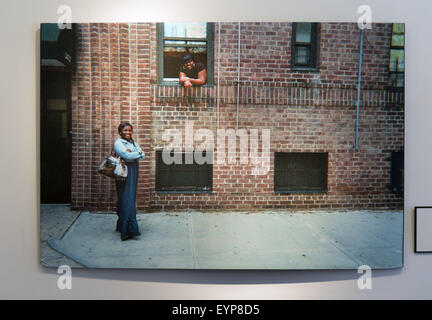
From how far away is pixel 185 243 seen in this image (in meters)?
2.39

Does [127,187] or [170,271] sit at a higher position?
[127,187]

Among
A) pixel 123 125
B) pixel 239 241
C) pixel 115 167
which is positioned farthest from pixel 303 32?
pixel 115 167

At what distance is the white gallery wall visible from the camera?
7.78 ft

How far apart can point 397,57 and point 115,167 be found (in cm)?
260

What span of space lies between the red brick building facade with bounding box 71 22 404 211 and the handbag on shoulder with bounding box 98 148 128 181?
61 millimetres

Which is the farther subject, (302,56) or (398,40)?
(302,56)

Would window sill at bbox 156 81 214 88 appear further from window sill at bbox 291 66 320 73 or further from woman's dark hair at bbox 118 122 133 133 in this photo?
window sill at bbox 291 66 320 73

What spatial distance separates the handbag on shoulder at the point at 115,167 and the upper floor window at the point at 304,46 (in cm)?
175

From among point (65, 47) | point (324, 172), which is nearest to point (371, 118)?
point (324, 172)

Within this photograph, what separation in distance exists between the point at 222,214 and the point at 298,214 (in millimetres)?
676

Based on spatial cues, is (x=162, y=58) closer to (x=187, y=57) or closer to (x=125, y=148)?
(x=187, y=57)

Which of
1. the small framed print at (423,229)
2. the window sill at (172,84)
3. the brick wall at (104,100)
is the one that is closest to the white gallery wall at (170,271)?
the small framed print at (423,229)

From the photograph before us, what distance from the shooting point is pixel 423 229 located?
2.45 m

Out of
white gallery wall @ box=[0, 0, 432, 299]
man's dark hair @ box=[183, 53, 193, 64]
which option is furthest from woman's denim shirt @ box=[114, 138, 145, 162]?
man's dark hair @ box=[183, 53, 193, 64]
